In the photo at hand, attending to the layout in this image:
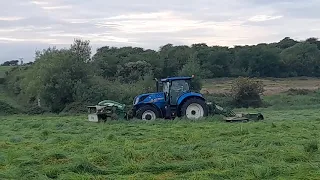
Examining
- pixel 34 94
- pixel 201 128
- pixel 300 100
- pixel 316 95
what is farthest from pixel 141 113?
pixel 316 95

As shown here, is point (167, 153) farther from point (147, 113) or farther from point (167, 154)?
point (147, 113)

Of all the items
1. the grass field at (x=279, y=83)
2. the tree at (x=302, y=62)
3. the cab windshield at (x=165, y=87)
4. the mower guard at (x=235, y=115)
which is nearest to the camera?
the mower guard at (x=235, y=115)

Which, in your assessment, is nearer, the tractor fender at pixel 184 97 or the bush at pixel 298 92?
the tractor fender at pixel 184 97

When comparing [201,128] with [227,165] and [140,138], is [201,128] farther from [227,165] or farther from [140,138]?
[227,165]

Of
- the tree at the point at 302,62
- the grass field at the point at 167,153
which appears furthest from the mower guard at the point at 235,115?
the tree at the point at 302,62

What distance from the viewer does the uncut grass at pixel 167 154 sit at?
28.2 ft

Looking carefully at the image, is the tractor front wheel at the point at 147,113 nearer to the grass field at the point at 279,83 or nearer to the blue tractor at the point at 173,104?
the blue tractor at the point at 173,104

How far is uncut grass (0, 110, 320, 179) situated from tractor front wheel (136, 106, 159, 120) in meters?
3.77

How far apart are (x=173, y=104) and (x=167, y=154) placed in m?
9.62

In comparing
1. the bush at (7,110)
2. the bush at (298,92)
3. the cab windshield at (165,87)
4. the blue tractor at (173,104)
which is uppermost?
the cab windshield at (165,87)

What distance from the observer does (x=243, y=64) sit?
63625 millimetres

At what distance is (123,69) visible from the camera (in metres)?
43.2

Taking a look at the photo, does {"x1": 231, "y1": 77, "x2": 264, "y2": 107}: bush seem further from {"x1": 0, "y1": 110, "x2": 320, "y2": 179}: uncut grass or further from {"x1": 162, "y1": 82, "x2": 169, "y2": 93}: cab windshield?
{"x1": 0, "y1": 110, "x2": 320, "y2": 179}: uncut grass

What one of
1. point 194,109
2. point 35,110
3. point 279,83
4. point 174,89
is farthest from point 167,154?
point 279,83
